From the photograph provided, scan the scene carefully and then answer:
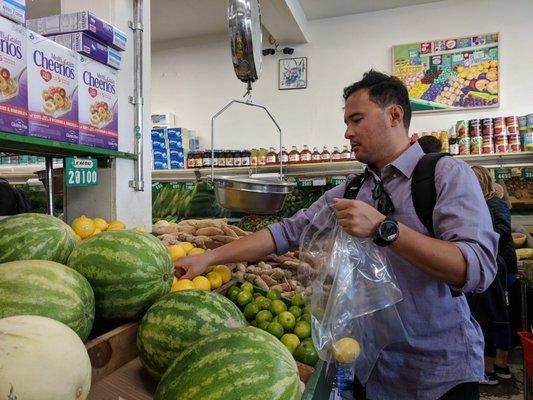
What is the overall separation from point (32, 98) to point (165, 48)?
15.7 feet

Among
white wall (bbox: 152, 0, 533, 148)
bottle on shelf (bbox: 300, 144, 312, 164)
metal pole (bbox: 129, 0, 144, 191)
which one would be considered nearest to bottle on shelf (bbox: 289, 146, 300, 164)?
bottle on shelf (bbox: 300, 144, 312, 164)

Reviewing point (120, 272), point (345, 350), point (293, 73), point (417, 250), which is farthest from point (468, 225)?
point (293, 73)

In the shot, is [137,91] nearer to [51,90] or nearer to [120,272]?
[51,90]

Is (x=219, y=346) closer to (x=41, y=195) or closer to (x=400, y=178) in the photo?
(x=400, y=178)

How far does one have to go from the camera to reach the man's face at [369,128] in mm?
1527

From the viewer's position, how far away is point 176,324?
85 centimetres

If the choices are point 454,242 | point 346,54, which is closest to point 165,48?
point 346,54

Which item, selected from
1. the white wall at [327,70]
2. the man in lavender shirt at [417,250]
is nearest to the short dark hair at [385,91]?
the man in lavender shirt at [417,250]

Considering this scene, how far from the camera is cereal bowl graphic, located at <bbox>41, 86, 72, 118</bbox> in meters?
1.46

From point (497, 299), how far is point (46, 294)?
335 cm

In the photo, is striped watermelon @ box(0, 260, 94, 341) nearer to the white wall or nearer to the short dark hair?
the short dark hair

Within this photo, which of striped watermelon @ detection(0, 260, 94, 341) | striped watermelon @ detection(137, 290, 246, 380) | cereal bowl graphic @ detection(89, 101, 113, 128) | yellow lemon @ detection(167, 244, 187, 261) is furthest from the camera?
cereal bowl graphic @ detection(89, 101, 113, 128)

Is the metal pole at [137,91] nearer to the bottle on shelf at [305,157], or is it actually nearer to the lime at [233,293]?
the lime at [233,293]

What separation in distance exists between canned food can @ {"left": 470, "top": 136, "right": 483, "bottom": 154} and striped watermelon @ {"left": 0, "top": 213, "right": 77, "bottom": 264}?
3876mm
